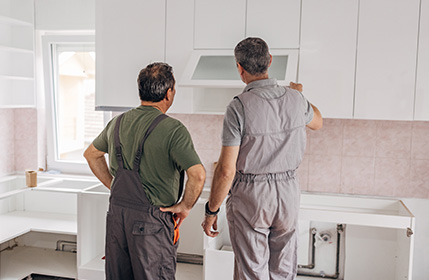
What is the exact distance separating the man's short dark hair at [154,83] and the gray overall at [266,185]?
342mm

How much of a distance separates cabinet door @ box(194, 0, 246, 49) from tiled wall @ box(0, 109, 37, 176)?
6.10 feet

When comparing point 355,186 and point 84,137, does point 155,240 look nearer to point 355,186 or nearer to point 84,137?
point 355,186

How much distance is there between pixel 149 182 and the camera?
1934mm

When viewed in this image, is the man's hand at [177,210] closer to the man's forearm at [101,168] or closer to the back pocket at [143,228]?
the back pocket at [143,228]

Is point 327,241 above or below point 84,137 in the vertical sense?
below

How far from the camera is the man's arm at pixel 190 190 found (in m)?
1.92

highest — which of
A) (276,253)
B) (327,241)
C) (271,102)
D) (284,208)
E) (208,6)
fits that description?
(208,6)

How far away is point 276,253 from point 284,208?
24 cm

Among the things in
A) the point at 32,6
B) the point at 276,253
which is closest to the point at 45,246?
the point at 32,6

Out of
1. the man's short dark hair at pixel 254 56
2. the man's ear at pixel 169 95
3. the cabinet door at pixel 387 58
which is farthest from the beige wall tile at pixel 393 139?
Answer: the man's ear at pixel 169 95

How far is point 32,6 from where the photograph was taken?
3.81 metres

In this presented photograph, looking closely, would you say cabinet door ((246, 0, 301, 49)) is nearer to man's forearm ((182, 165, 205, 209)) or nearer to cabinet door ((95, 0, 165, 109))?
cabinet door ((95, 0, 165, 109))

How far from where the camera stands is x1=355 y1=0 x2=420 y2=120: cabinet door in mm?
2654

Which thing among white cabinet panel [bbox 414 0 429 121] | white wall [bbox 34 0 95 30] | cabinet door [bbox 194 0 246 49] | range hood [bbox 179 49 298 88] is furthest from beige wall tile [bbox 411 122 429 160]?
white wall [bbox 34 0 95 30]
